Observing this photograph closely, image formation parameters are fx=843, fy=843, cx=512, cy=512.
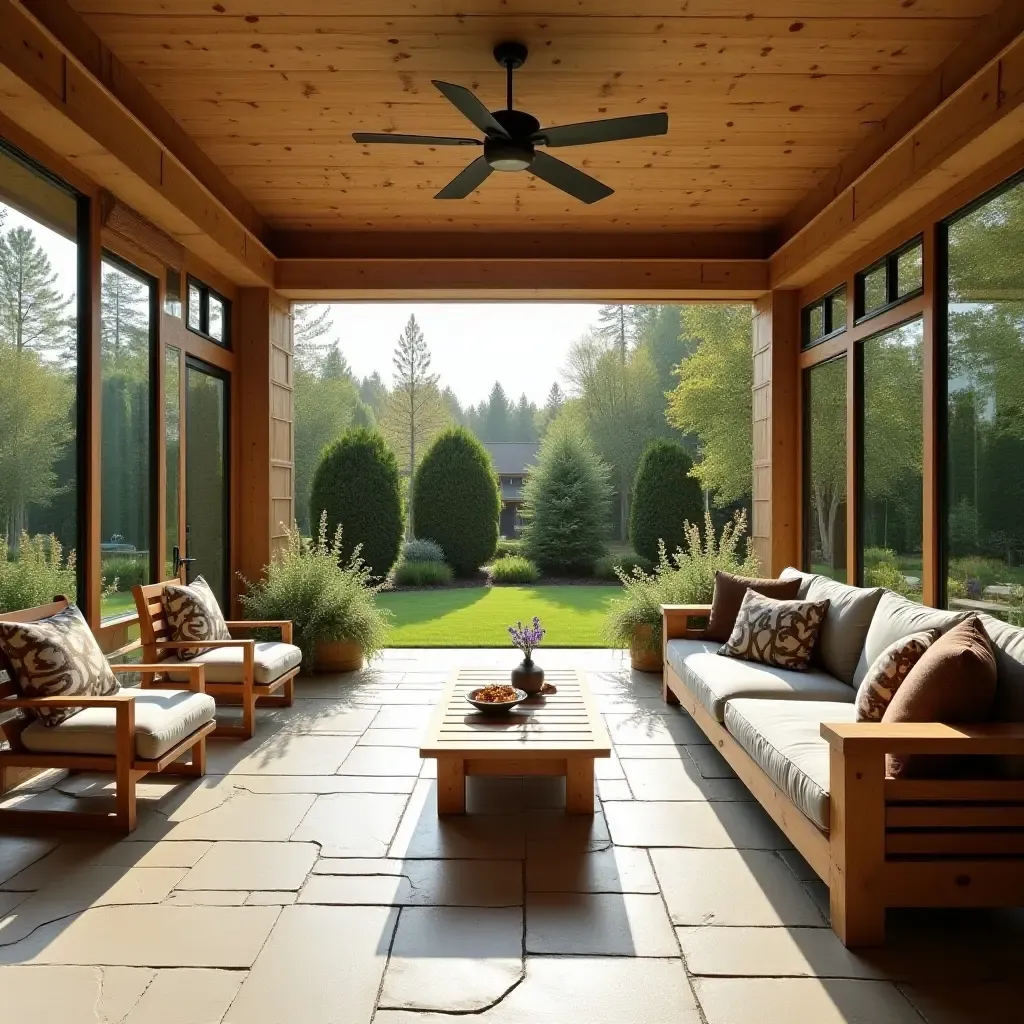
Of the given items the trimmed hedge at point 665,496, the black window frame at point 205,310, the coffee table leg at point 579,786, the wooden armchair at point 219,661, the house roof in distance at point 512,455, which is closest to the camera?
the coffee table leg at point 579,786

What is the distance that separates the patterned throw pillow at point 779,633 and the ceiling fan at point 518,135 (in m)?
2.30

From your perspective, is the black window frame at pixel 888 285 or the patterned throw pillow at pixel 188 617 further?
the black window frame at pixel 888 285

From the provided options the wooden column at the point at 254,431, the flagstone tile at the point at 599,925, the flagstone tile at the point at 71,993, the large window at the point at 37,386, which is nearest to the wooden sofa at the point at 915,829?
the flagstone tile at the point at 599,925

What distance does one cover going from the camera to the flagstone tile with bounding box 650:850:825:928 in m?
2.53

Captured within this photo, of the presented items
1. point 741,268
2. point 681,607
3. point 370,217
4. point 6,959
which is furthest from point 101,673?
point 741,268

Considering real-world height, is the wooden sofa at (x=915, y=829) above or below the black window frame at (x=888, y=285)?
below

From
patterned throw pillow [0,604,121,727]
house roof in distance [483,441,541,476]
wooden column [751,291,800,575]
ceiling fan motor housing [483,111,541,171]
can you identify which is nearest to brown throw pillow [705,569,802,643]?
wooden column [751,291,800,575]

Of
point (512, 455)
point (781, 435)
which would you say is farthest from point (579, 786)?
point (512, 455)

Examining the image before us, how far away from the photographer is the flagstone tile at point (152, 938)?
2.28 metres

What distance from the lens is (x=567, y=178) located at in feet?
13.0

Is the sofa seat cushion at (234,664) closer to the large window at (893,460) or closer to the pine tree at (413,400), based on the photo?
the large window at (893,460)

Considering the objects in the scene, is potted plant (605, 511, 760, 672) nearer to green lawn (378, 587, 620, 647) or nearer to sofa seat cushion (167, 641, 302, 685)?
green lawn (378, 587, 620, 647)

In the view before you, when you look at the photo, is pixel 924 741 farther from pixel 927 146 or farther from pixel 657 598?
pixel 657 598

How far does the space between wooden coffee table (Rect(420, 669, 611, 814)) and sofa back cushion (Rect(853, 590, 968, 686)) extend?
47.5 inches
